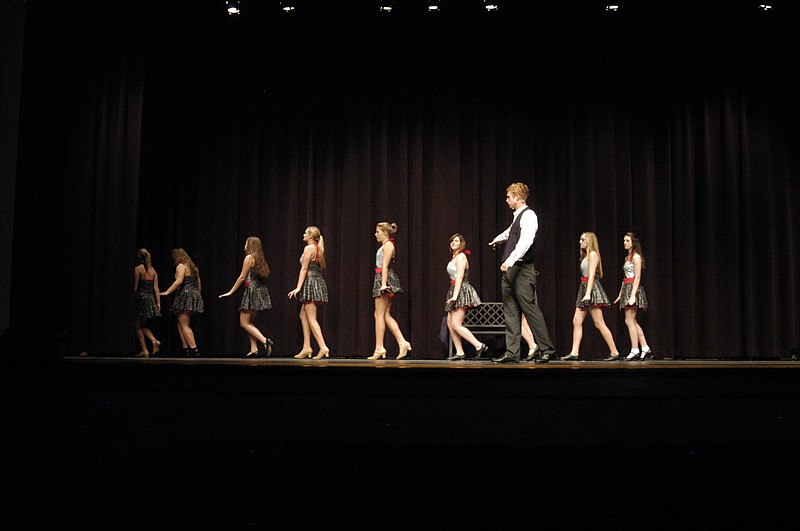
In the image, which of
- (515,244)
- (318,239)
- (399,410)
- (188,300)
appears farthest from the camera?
(188,300)

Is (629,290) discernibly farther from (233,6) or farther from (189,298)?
(233,6)

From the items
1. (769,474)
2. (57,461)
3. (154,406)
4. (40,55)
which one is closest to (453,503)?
(769,474)

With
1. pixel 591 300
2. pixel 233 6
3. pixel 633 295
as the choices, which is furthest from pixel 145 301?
pixel 633 295

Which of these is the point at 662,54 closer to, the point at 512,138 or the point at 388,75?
the point at 512,138

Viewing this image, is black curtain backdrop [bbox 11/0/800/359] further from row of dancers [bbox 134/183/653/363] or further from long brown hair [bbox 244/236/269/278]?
long brown hair [bbox 244/236/269/278]

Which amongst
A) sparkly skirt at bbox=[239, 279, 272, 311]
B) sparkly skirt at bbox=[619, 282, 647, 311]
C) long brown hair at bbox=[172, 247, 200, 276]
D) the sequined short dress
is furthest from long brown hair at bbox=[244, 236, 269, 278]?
sparkly skirt at bbox=[619, 282, 647, 311]

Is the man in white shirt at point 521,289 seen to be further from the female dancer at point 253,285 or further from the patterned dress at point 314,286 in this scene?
the female dancer at point 253,285

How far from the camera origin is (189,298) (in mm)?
10125

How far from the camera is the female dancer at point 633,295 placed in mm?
9656

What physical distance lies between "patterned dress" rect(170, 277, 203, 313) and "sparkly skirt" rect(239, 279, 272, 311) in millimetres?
900

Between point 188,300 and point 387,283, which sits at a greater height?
point 387,283

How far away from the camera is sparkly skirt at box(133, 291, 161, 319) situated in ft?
32.5

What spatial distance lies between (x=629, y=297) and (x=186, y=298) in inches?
234

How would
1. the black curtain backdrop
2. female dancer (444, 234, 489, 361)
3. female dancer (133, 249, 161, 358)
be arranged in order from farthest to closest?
the black curtain backdrop < female dancer (133, 249, 161, 358) < female dancer (444, 234, 489, 361)
